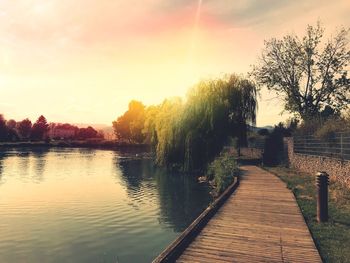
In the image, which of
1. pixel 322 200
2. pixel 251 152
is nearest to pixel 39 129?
pixel 251 152

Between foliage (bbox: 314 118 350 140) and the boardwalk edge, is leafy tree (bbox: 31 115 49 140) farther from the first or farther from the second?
the boardwalk edge

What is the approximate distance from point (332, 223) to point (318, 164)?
12209mm

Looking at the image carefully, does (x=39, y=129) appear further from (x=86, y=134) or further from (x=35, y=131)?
(x=86, y=134)

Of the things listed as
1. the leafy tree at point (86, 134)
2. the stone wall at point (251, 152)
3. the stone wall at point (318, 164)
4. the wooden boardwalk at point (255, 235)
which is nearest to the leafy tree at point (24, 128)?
the leafy tree at point (86, 134)

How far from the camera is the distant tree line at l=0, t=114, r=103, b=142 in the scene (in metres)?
109

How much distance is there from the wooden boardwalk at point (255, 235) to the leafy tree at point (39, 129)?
122430 mm

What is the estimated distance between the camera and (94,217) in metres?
15.0

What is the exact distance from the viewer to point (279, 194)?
14.9m

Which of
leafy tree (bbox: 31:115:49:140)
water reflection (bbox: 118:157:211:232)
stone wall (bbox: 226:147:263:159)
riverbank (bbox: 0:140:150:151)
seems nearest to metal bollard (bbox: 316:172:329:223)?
water reflection (bbox: 118:157:211:232)

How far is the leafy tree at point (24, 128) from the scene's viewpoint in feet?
418

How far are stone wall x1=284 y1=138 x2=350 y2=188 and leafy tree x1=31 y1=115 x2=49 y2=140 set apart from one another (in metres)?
110

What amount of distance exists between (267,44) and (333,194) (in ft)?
90.8

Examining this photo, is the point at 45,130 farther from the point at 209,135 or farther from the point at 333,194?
the point at 333,194

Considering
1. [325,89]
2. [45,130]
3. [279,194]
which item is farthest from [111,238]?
[45,130]
